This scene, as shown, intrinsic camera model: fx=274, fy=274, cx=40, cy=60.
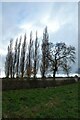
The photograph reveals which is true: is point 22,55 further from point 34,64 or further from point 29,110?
point 29,110

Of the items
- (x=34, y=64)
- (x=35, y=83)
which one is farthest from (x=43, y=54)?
(x=35, y=83)

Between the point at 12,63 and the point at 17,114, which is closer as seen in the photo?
the point at 17,114

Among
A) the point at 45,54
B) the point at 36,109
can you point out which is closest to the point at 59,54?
the point at 45,54

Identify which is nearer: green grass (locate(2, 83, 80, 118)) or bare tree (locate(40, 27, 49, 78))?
green grass (locate(2, 83, 80, 118))

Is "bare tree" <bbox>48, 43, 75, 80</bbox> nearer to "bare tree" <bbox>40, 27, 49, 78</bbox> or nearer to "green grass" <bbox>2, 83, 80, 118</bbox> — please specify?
"bare tree" <bbox>40, 27, 49, 78</bbox>

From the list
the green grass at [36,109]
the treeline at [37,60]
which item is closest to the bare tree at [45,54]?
the treeline at [37,60]

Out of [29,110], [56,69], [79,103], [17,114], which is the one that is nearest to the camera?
[17,114]

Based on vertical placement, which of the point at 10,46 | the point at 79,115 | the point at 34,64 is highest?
the point at 10,46

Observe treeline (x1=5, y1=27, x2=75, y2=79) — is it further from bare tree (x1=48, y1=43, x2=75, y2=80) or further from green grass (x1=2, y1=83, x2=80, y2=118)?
green grass (x1=2, y1=83, x2=80, y2=118)

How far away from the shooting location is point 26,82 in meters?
27.1

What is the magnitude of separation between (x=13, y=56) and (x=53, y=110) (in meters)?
44.9

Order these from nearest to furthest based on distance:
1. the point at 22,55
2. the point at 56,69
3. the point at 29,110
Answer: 1. the point at 29,110
2. the point at 56,69
3. the point at 22,55

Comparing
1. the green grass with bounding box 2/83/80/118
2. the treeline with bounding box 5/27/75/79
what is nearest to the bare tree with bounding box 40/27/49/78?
the treeline with bounding box 5/27/75/79

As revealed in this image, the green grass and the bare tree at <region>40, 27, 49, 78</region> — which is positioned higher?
the bare tree at <region>40, 27, 49, 78</region>
